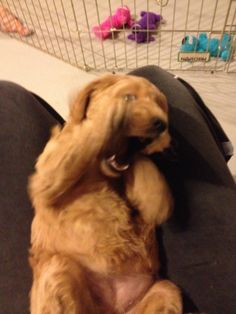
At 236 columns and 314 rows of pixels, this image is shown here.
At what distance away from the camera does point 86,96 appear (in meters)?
0.73

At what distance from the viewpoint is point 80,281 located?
0.76 m

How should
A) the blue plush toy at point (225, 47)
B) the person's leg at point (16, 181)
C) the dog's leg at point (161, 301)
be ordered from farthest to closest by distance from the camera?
the blue plush toy at point (225, 47) → the person's leg at point (16, 181) → the dog's leg at point (161, 301)

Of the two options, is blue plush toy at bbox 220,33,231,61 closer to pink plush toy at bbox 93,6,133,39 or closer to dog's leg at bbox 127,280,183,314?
pink plush toy at bbox 93,6,133,39

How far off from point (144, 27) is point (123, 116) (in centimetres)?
138

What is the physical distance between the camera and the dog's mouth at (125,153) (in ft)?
2.35

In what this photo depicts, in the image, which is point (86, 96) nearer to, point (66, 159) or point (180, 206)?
point (66, 159)

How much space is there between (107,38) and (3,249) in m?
1.33

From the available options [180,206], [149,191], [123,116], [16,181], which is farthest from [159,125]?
[16,181]

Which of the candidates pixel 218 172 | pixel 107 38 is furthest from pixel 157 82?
pixel 107 38

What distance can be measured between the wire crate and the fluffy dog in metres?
1.07

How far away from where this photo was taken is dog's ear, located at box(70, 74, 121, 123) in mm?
720

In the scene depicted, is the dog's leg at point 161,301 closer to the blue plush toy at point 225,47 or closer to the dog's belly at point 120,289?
the dog's belly at point 120,289

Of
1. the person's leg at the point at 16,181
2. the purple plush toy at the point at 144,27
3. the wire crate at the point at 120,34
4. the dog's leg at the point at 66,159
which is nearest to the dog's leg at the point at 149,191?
the dog's leg at the point at 66,159

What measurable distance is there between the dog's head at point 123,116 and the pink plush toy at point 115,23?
1205 mm
